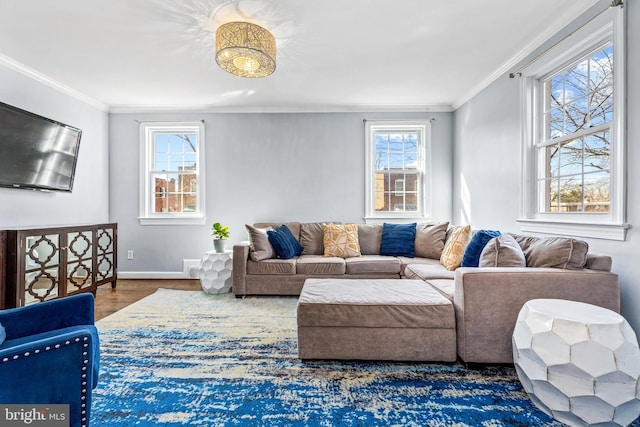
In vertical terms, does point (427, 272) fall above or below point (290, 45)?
below

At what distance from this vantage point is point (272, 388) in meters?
1.65

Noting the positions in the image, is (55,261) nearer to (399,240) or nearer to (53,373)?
(53,373)

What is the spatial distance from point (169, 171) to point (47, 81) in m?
1.58

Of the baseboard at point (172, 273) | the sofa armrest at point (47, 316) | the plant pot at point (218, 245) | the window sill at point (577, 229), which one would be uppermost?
the window sill at point (577, 229)

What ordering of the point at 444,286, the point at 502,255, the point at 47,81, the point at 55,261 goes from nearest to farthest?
1. the point at 502,255
2. the point at 444,286
3. the point at 55,261
4. the point at 47,81

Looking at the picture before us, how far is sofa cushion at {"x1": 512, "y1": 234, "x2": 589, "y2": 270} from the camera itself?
187 cm

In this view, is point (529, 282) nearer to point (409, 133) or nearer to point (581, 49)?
point (581, 49)

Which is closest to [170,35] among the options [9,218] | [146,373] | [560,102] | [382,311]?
[9,218]

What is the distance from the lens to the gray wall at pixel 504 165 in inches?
71.7

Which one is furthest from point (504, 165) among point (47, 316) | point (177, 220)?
point (177, 220)

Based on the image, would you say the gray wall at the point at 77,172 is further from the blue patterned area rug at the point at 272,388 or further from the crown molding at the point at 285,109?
the blue patterned area rug at the point at 272,388

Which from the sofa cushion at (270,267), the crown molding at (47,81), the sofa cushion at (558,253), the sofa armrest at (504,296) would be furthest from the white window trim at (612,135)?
the crown molding at (47,81)

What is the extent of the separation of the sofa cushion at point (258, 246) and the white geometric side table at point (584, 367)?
8.39 ft

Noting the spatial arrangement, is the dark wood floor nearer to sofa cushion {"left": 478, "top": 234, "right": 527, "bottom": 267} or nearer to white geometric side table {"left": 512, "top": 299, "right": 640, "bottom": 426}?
sofa cushion {"left": 478, "top": 234, "right": 527, "bottom": 267}
